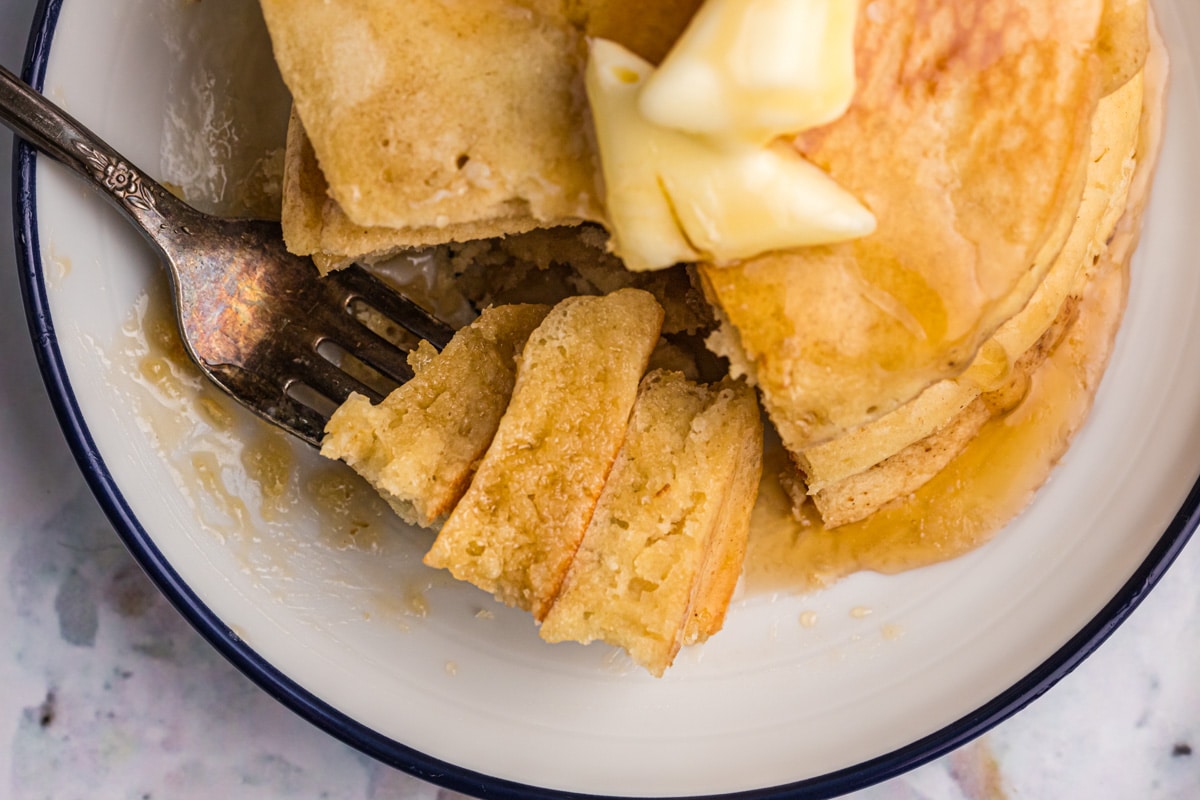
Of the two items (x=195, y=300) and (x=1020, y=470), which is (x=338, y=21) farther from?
(x=1020, y=470)

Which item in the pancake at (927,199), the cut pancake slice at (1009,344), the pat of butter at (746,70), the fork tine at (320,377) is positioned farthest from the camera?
the fork tine at (320,377)

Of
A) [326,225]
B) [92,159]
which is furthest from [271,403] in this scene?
[92,159]

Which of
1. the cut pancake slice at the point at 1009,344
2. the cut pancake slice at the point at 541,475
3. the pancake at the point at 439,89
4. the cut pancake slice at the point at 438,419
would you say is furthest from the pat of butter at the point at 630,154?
the cut pancake slice at the point at 1009,344

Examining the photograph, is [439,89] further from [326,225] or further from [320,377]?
[320,377]

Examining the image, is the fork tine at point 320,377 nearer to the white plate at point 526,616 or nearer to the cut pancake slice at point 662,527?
the white plate at point 526,616

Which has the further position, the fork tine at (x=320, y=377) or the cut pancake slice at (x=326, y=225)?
the fork tine at (x=320, y=377)

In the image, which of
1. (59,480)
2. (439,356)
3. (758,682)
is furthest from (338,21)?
(758,682)
